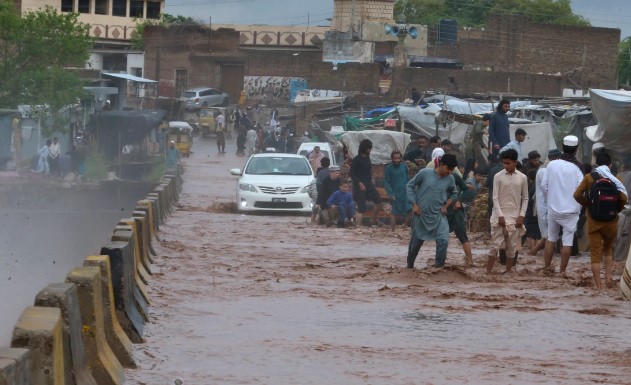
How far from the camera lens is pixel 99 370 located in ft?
25.4

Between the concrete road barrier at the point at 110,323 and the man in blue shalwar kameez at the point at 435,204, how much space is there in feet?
22.9

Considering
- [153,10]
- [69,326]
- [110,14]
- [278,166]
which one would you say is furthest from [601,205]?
[153,10]

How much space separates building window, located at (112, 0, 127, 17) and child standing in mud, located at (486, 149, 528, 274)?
86647 mm

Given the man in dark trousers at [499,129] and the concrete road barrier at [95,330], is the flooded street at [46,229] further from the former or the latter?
the man in dark trousers at [499,129]

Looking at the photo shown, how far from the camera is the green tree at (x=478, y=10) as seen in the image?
107750 mm

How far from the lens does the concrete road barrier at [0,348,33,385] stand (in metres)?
4.96

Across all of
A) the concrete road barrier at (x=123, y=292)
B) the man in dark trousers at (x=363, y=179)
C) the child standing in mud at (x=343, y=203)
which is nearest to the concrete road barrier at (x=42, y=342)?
the concrete road barrier at (x=123, y=292)

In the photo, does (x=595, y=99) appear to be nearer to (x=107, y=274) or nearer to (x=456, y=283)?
(x=456, y=283)

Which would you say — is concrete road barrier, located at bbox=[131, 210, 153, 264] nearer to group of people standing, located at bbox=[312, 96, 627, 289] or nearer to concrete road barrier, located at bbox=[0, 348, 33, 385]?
group of people standing, located at bbox=[312, 96, 627, 289]

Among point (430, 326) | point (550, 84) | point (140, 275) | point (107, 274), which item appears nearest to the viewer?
point (107, 274)

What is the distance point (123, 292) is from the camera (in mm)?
9977

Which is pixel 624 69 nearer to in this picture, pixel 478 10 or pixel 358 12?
pixel 358 12

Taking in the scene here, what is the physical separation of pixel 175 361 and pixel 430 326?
3.21 metres

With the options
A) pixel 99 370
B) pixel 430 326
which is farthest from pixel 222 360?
pixel 430 326
